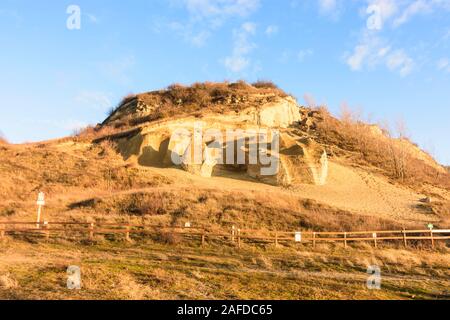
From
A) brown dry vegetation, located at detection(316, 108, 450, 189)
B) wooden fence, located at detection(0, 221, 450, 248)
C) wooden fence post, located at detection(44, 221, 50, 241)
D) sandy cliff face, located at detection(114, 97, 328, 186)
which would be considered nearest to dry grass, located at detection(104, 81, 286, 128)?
sandy cliff face, located at detection(114, 97, 328, 186)

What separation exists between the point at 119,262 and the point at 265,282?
647 cm

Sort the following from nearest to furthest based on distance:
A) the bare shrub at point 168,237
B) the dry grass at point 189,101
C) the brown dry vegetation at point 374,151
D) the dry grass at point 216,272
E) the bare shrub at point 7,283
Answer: the bare shrub at point 7,283
the dry grass at point 216,272
the bare shrub at point 168,237
the brown dry vegetation at point 374,151
the dry grass at point 189,101

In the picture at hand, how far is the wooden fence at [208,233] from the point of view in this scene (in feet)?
74.7

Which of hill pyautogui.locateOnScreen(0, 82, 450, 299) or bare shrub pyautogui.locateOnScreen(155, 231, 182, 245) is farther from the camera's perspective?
bare shrub pyautogui.locateOnScreen(155, 231, 182, 245)

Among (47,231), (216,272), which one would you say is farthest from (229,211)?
(216,272)

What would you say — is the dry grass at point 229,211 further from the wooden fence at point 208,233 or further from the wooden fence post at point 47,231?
the wooden fence post at point 47,231

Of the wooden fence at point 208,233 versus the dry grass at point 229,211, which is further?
the dry grass at point 229,211

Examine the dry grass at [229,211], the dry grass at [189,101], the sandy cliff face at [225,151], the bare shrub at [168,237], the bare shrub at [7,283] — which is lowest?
the bare shrub at [7,283]

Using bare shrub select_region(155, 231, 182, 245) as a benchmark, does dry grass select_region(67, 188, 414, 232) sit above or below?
above

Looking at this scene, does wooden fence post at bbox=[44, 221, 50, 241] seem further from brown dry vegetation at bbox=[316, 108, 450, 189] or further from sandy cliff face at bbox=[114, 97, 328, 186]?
brown dry vegetation at bbox=[316, 108, 450, 189]

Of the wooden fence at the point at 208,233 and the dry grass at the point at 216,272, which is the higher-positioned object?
the wooden fence at the point at 208,233

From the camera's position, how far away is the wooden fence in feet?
74.7

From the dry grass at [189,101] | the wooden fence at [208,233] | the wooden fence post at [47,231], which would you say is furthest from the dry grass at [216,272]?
the dry grass at [189,101]
